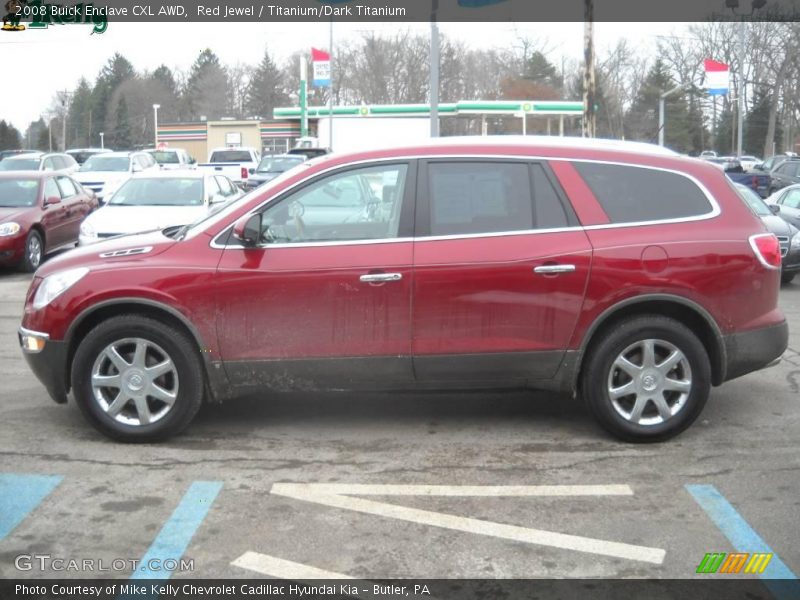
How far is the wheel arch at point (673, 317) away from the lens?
5.49 metres

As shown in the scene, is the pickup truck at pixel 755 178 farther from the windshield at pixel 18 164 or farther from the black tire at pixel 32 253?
the windshield at pixel 18 164

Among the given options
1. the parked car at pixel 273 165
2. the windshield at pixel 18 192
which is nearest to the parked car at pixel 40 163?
the parked car at pixel 273 165

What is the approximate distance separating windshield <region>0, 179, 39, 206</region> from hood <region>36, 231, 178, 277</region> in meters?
9.62

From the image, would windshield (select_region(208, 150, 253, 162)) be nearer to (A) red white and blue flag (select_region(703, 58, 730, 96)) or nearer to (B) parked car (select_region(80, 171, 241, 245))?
(B) parked car (select_region(80, 171, 241, 245))

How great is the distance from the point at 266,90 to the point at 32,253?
260 feet

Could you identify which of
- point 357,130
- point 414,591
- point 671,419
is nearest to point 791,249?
point 671,419

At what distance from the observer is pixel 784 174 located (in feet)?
89.2

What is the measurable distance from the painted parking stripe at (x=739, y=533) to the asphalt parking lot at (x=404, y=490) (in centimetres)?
1

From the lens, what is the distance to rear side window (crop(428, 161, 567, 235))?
555 cm

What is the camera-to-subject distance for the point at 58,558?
158 inches

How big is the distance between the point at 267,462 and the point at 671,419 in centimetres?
251

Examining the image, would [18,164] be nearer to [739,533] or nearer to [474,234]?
[474,234]

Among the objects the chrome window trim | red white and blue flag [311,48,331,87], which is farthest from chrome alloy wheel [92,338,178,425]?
red white and blue flag [311,48,331,87]

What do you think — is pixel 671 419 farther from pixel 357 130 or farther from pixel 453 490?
pixel 357 130
